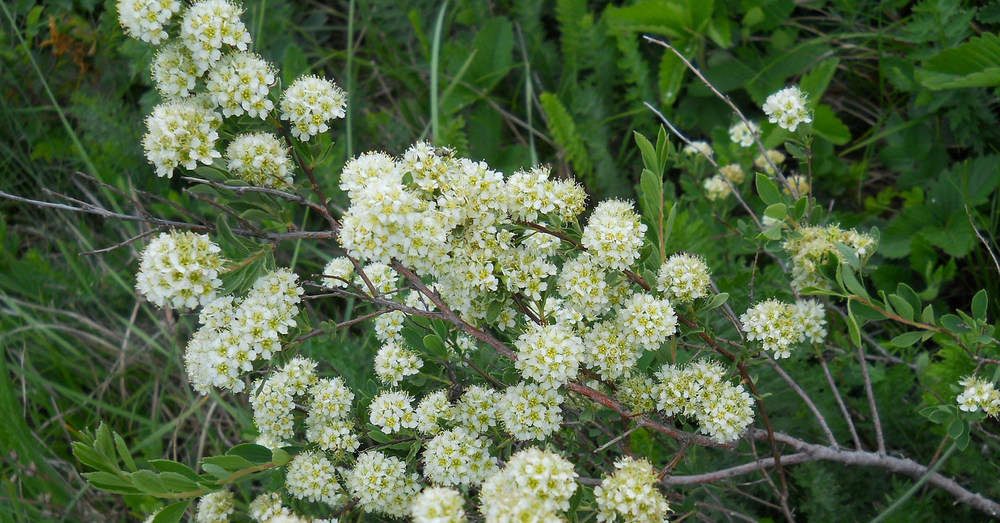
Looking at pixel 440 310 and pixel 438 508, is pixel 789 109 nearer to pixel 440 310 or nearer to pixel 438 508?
pixel 440 310

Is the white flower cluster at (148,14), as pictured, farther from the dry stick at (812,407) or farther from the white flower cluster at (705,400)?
the dry stick at (812,407)

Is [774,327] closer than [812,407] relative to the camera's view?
Yes

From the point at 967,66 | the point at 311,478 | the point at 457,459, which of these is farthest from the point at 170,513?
the point at 967,66

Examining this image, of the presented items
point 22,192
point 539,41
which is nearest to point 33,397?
point 22,192

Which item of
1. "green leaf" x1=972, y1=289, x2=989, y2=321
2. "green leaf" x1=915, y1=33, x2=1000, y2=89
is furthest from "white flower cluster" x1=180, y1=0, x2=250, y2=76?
"green leaf" x1=915, y1=33, x2=1000, y2=89

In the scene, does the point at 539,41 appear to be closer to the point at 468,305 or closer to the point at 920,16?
the point at 920,16

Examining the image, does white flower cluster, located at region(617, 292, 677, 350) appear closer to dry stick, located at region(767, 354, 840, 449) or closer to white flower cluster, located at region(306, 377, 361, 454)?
dry stick, located at region(767, 354, 840, 449)

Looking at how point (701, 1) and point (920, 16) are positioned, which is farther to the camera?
point (701, 1)

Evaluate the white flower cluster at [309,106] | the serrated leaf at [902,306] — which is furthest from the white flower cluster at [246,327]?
the serrated leaf at [902,306]
